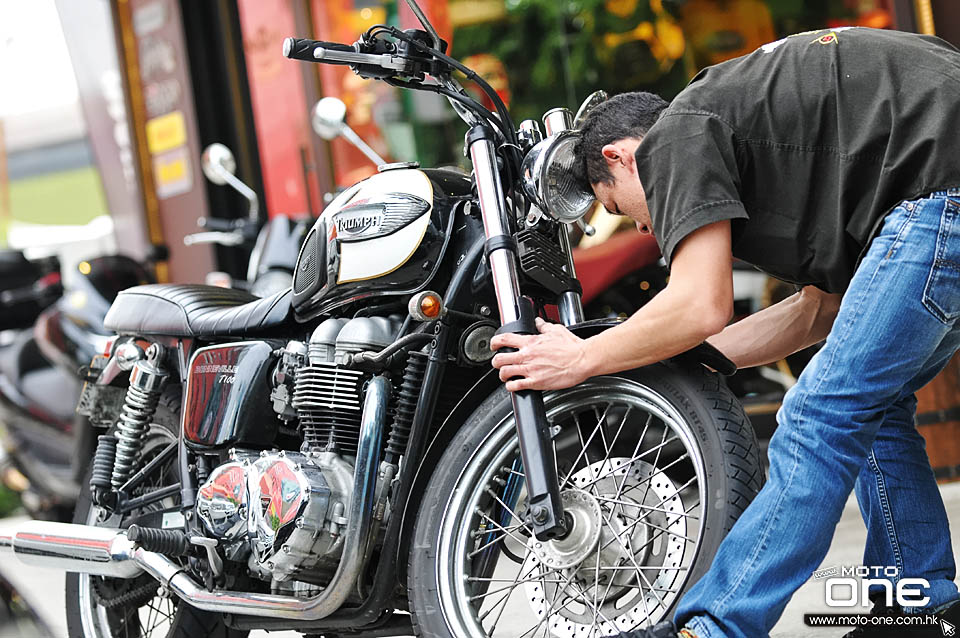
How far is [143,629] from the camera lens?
3152 millimetres

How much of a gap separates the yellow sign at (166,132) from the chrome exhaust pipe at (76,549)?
493 cm

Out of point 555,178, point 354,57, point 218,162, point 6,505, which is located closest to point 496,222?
point 555,178

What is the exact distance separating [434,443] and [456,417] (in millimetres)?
76

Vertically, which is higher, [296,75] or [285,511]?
[296,75]

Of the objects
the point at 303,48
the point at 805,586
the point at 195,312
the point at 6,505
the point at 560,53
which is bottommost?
the point at 6,505

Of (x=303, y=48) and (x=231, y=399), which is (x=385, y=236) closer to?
(x=303, y=48)

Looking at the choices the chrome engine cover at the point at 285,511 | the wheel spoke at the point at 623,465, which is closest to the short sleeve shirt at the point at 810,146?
the wheel spoke at the point at 623,465

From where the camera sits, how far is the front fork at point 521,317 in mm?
2082

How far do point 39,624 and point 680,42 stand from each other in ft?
13.9

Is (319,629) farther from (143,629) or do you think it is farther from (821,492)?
(821,492)

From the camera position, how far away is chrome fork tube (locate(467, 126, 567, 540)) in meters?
2.08

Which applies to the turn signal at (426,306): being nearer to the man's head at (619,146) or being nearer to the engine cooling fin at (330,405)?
the engine cooling fin at (330,405)

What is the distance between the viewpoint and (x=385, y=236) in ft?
7.98

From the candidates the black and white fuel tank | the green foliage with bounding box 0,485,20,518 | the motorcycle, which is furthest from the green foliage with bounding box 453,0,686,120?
the green foliage with bounding box 0,485,20,518
